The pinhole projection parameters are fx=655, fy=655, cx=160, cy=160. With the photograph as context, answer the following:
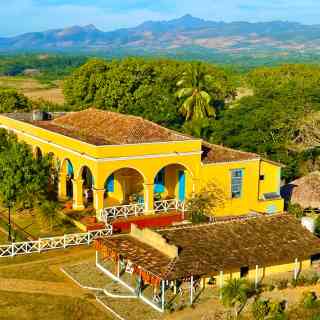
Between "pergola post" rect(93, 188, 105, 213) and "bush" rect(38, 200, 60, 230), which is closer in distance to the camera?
"bush" rect(38, 200, 60, 230)

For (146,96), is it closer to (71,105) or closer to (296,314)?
(71,105)

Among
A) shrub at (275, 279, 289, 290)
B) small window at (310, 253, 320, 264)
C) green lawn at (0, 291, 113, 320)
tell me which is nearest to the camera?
green lawn at (0, 291, 113, 320)

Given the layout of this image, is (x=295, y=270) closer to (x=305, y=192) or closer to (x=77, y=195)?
(x=305, y=192)

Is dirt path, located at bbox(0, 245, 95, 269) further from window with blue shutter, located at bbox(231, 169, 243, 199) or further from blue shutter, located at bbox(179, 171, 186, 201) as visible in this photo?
window with blue shutter, located at bbox(231, 169, 243, 199)

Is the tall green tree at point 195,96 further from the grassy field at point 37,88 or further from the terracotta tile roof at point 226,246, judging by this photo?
the grassy field at point 37,88

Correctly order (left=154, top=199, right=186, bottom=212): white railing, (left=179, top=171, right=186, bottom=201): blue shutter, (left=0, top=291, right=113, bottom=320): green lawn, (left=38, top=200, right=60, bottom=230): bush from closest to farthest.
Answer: (left=0, top=291, right=113, bottom=320): green lawn
(left=38, top=200, right=60, bottom=230): bush
(left=154, top=199, right=186, bottom=212): white railing
(left=179, top=171, right=186, bottom=201): blue shutter

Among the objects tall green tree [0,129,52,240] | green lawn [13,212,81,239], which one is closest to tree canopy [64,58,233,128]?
green lawn [13,212,81,239]
